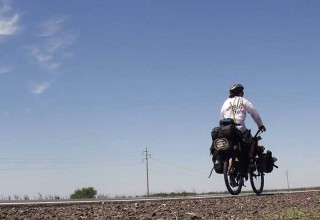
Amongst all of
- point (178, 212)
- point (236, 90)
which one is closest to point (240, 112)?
point (236, 90)

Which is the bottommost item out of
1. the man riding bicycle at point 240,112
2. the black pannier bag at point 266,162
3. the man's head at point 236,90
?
the black pannier bag at point 266,162

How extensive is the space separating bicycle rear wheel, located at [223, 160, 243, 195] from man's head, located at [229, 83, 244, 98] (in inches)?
61.4

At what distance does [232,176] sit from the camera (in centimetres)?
1059

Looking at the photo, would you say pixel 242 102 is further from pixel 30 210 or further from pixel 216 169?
pixel 30 210

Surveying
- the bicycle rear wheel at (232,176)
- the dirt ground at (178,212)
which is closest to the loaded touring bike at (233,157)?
the bicycle rear wheel at (232,176)

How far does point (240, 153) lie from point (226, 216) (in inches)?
193

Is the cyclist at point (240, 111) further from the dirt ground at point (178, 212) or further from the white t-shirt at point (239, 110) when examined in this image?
the dirt ground at point (178, 212)

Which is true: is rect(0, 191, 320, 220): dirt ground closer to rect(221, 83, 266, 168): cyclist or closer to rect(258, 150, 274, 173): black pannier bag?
rect(221, 83, 266, 168): cyclist

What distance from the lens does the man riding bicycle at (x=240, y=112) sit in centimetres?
1076

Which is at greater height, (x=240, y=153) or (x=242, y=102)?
(x=242, y=102)

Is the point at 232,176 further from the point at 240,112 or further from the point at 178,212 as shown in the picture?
the point at 178,212

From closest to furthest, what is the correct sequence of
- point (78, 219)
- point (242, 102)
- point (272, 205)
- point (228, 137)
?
point (78, 219) → point (272, 205) → point (228, 137) → point (242, 102)

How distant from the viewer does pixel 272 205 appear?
7191mm

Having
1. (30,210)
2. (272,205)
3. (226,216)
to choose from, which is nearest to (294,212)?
(226,216)
